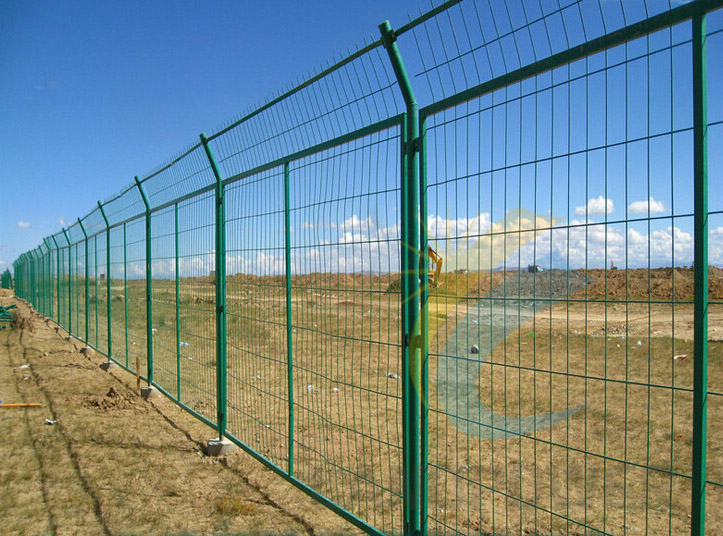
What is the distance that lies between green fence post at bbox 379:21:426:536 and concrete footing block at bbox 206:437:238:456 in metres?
2.78

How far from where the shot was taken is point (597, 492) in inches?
185

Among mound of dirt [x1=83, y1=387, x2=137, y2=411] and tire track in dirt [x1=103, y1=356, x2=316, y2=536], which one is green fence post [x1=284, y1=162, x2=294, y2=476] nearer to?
tire track in dirt [x1=103, y1=356, x2=316, y2=536]

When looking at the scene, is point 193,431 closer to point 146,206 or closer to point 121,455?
point 121,455

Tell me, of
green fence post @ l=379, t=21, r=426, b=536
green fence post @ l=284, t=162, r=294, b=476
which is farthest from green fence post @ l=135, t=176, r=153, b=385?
green fence post @ l=379, t=21, r=426, b=536

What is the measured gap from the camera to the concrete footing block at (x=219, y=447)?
17.6 ft

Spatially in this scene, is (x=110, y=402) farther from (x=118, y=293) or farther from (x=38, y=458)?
(x=118, y=293)

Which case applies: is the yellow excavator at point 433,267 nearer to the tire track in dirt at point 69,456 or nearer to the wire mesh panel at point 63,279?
the tire track in dirt at point 69,456

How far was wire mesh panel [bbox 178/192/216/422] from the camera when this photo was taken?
5.85 metres

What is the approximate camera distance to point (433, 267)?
3.02 m

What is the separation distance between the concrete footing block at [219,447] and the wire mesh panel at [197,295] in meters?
0.59

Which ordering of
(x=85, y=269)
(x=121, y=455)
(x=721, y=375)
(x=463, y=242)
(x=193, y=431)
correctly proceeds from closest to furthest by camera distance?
(x=463, y=242) < (x=121, y=455) < (x=193, y=431) < (x=721, y=375) < (x=85, y=269)

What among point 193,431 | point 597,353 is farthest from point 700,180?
point 597,353

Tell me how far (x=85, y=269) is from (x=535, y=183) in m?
12.7

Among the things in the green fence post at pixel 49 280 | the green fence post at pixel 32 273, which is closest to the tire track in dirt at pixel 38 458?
the green fence post at pixel 49 280
